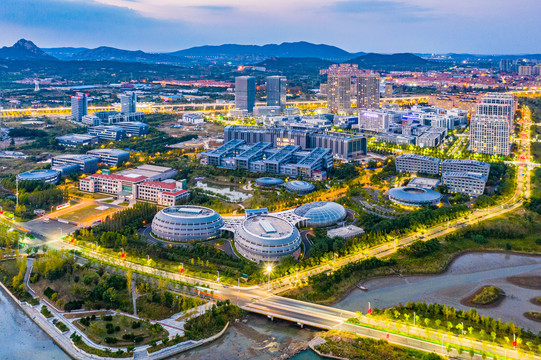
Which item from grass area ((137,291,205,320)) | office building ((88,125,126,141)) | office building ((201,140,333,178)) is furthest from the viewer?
office building ((88,125,126,141))

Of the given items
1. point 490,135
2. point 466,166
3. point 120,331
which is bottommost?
point 120,331

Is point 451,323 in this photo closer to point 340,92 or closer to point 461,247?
point 461,247

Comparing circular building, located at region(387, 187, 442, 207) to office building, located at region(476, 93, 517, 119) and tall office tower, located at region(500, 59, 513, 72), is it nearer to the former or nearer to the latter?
office building, located at region(476, 93, 517, 119)

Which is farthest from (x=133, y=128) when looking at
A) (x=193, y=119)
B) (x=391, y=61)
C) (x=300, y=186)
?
(x=391, y=61)

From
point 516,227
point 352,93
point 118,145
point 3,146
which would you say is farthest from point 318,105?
point 516,227

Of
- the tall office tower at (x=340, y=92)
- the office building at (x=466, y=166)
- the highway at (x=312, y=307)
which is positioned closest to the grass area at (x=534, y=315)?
the highway at (x=312, y=307)

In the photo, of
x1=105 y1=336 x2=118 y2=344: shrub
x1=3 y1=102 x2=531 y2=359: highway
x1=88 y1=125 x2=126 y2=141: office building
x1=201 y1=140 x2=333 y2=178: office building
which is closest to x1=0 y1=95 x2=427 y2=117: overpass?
x1=88 y1=125 x2=126 y2=141: office building
